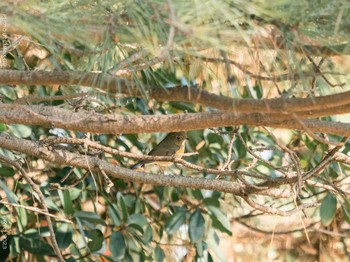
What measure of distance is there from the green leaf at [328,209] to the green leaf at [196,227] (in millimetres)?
560

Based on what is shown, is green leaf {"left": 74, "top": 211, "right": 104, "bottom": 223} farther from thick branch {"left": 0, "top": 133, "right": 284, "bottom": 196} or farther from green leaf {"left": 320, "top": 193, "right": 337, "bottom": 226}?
green leaf {"left": 320, "top": 193, "right": 337, "bottom": 226}

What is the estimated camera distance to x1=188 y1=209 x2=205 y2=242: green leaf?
157 inches

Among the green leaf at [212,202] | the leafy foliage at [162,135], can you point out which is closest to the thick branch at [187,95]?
the leafy foliage at [162,135]

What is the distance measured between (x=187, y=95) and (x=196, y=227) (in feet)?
6.87

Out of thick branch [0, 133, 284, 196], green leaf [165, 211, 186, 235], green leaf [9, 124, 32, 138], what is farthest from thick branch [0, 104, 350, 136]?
green leaf [165, 211, 186, 235]

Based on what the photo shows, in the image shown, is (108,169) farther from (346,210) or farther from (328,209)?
(346,210)

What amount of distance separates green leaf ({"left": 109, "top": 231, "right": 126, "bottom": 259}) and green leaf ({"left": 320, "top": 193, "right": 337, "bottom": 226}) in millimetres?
933

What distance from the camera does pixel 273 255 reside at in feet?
16.0

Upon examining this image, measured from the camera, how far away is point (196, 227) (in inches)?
158

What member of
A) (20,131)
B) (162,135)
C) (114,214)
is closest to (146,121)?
(20,131)

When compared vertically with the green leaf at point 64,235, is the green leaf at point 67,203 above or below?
above

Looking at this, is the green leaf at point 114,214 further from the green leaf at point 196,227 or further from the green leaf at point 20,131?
the green leaf at point 20,131

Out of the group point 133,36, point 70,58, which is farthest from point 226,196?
point 133,36

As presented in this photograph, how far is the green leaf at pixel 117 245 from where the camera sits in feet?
12.7
